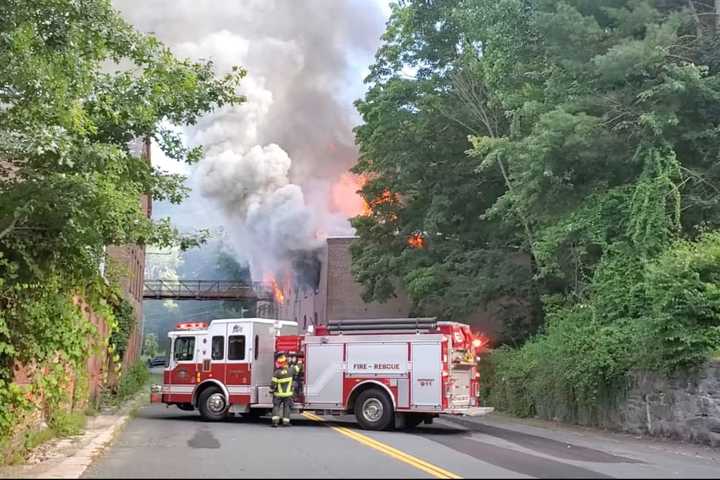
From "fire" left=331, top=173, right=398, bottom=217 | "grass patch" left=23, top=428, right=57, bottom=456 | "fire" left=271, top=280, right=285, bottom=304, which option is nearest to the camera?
"grass patch" left=23, top=428, right=57, bottom=456

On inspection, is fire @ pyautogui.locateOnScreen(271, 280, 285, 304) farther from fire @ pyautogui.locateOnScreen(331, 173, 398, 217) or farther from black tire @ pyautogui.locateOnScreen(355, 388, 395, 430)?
black tire @ pyautogui.locateOnScreen(355, 388, 395, 430)

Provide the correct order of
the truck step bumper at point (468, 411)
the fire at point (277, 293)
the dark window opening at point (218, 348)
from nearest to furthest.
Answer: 1. the truck step bumper at point (468, 411)
2. the dark window opening at point (218, 348)
3. the fire at point (277, 293)

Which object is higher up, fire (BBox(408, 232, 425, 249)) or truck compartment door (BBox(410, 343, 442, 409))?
fire (BBox(408, 232, 425, 249))

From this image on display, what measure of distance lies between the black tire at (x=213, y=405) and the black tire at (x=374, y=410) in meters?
3.68

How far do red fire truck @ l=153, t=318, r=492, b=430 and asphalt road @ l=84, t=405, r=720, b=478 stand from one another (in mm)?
557

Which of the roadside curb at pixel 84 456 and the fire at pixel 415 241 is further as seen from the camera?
the fire at pixel 415 241

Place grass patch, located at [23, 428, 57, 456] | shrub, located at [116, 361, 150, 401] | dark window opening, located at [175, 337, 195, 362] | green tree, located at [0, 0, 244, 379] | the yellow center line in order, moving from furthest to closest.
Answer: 1. shrub, located at [116, 361, 150, 401]
2. dark window opening, located at [175, 337, 195, 362]
3. grass patch, located at [23, 428, 57, 456]
4. green tree, located at [0, 0, 244, 379]
5. the yellow center line

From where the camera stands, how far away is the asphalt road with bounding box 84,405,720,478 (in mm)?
8672

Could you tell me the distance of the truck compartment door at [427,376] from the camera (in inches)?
573

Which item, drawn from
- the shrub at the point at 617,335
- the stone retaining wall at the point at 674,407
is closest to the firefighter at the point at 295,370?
the shrub at the point at 617,335

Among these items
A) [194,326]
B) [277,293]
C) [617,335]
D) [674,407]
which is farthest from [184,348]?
[277,293]

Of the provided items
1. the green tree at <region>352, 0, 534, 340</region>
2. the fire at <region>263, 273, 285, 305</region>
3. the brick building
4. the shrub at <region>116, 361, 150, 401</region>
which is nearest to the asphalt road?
the shrub at <region>116, 361, 150, 401</region>

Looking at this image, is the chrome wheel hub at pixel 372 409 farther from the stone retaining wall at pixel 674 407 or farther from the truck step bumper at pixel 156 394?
the truck step bumper at pixel 156 394

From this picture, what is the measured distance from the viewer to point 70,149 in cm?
974
